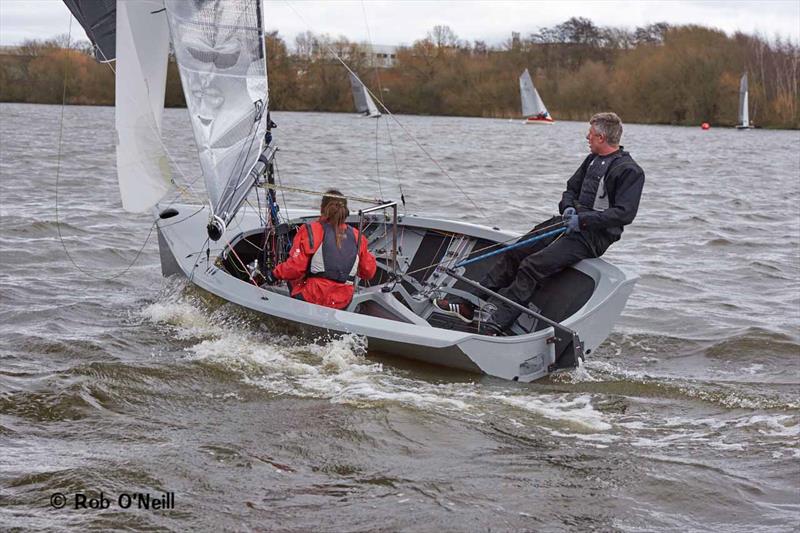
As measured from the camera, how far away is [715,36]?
195ft

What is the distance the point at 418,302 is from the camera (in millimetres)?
6465

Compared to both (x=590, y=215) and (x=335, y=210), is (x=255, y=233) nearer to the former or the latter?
(x=335, y=210)

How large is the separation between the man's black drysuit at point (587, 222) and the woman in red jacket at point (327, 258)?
1.00 meters

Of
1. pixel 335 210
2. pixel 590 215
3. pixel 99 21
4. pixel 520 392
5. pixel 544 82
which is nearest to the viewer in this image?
pixel 520 392

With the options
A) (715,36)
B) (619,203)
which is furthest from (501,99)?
(619,203)

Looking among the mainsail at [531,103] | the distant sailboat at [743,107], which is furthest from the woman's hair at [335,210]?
the mainsail at [531,103]

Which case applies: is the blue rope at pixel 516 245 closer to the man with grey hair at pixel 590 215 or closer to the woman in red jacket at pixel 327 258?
the man with grey hair at pixel 590 215

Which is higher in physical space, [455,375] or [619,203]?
[619,203]

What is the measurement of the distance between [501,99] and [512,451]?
57344 millimetres

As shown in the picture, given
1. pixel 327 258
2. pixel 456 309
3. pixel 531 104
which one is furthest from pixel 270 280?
pixel 531 104

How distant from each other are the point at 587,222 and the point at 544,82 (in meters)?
56.0

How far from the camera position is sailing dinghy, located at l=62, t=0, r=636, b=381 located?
18.4ft

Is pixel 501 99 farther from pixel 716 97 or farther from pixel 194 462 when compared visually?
pixel 194 462

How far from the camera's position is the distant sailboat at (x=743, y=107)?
44.7m
